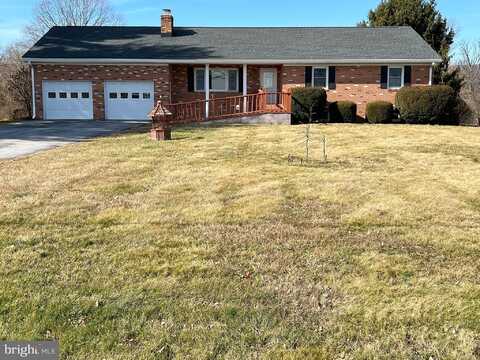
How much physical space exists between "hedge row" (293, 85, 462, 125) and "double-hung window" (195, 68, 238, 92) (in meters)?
4.52

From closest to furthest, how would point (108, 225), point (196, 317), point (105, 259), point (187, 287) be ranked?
1. point (196, 317)
2. point (187, 287)
3. point (105, 259)
4. point (108, 225)

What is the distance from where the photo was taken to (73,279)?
3.80 m

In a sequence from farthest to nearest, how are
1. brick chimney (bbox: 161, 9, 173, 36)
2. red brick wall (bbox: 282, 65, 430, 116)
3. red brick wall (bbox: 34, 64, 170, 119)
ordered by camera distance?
brick chimney (bbox: 161, 9, 173, 36)
red brick wall (bbox: 34, 64, 170, 119)
red brick wall (bbox: 282, 65, 430, 116)

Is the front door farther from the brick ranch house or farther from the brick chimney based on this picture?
the brick chimney

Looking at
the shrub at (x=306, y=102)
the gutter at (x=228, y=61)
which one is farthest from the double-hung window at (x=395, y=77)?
the shrub at (x=306, y=102)

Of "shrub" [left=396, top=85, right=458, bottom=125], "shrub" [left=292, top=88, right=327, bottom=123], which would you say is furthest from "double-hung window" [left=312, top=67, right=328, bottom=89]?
"shrub" [left=396, top=85, right=458, bottom=125]

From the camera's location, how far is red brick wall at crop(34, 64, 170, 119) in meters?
21.6

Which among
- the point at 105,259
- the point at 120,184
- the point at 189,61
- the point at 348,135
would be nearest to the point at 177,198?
the point at 120,184

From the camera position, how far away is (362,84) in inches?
825

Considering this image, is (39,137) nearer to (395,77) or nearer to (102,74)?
(102,74)

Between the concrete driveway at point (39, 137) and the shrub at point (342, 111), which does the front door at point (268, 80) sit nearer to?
the shrub at point (342, 111)

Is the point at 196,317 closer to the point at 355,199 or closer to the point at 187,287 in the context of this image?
the point at 187,287

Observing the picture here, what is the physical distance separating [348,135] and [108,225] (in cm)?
1042

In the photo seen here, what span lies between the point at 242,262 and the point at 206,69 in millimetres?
18061
